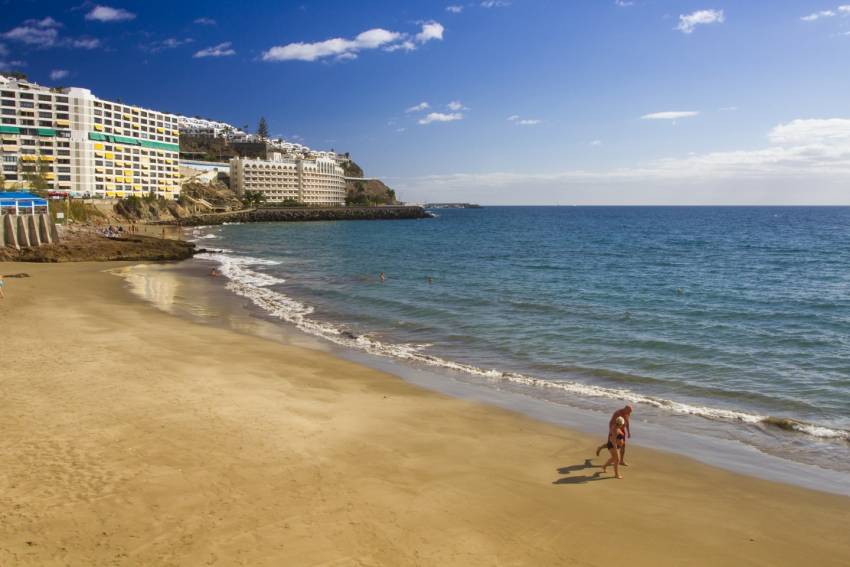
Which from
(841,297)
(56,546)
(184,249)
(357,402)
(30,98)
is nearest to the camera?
(56,546)

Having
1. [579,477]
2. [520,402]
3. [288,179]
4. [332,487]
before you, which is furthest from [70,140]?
[579,477]

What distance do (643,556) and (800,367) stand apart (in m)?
14.3

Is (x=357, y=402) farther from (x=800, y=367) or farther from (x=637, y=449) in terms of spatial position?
(x=800, y=367)

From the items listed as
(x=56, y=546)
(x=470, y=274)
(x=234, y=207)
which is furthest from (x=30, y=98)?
(x=56, y=546)

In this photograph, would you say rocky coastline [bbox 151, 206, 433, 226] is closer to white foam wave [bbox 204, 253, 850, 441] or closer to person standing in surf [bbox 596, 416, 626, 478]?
white foam wave [bbox 204, 253, 850, 441]

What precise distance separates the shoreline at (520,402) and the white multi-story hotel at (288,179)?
466ft

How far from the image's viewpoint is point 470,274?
4484 cm

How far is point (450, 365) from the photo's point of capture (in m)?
19.8

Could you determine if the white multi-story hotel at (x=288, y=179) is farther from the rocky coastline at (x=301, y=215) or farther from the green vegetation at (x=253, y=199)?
the rocky coastline at (x=301, y=215)

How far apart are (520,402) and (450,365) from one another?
430cm

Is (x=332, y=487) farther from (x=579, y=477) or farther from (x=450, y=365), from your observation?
(x=450, y=365)

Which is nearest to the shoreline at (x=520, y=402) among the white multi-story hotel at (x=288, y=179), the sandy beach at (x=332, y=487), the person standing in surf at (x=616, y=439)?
the sandy beach at (x=332, y=487)

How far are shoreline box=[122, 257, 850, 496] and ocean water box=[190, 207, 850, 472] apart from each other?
18.7 inches

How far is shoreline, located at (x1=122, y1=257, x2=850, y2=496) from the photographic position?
38.2 feet
